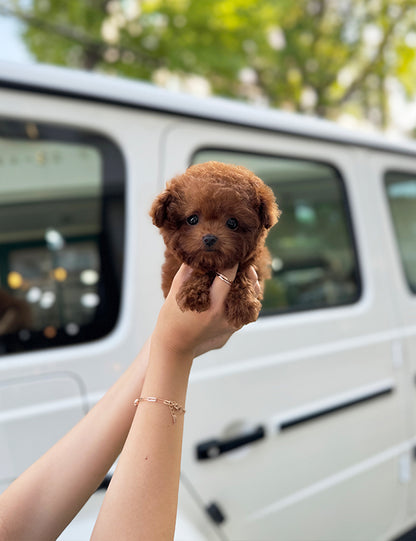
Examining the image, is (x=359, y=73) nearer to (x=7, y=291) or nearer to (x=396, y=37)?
(x=396, y=37)

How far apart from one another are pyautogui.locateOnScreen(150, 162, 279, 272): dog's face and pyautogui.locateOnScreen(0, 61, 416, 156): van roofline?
35.4 inches

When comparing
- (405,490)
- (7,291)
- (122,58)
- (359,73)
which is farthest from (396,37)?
(7,291)

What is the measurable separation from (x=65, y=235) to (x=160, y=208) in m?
0.95

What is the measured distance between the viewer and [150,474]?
30.0 inches

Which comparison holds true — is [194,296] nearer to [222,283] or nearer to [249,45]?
[222,283]

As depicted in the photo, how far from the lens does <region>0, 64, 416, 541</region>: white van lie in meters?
1.38

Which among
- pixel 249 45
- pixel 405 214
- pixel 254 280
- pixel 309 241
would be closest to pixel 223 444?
pixel 254 280

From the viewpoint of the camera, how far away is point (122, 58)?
7.83 m

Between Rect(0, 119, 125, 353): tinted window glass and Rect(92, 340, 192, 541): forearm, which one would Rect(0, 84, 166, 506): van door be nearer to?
Rect(0, 119, 125, 353): tinted window glass

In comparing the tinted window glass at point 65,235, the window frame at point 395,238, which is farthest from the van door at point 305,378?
the tinted window glass at point 65,235

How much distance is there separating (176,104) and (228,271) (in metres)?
1.09

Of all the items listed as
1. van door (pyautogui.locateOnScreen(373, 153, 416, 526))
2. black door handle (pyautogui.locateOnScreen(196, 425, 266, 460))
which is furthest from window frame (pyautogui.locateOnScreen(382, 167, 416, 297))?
black door handle (pyautogui.locateOnScreen(196, 425, 266, 460))

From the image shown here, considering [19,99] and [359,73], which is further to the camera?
[359,73]

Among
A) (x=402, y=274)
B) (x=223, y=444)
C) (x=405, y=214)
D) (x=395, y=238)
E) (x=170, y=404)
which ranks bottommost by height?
(x=223, y=444)
